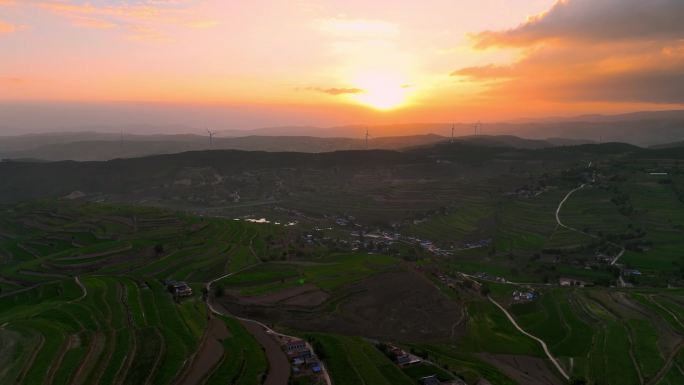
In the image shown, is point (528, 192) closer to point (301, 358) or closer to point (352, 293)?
point (352, 293)

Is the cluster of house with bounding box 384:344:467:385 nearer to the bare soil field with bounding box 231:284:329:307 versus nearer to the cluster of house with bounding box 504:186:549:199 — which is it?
the bare soil field with bounding box 231:284:329:307

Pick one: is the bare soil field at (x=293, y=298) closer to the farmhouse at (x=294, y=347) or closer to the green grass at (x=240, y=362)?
the green grass at (x=240, y=362)

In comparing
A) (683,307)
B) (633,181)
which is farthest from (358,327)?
(633,181)

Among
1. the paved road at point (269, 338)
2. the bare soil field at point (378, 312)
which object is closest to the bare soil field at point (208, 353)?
the paved road at point (269, 338)

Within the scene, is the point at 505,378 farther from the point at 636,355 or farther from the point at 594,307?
the point at 594,307

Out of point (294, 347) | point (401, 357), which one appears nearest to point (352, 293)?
point (401, 357)

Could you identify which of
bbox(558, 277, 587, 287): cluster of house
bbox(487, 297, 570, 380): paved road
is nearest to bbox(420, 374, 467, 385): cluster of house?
bbox(487, 297, 570, 380): paved road

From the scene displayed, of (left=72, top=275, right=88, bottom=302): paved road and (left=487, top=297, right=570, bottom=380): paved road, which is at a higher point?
(left=72, top=275, right=88, bottom=302): paved road
